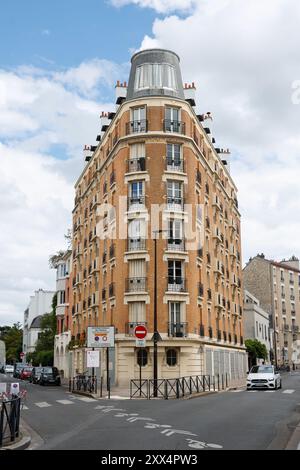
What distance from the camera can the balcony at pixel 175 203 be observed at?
127 feet

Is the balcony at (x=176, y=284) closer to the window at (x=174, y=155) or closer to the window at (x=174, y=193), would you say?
the window at (x=174, y=193)

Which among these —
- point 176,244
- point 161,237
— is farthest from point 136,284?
point 176,244

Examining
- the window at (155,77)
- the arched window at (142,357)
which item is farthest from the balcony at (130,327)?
the window at (155,77)

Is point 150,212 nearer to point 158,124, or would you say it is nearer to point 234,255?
point 158,124

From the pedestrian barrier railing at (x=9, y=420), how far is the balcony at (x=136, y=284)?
2546 cm

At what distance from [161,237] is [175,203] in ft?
8.71

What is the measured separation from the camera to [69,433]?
13.5 meters

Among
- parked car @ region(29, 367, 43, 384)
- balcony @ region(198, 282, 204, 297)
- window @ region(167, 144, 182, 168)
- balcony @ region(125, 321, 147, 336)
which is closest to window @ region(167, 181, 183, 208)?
window @ region(167, 144, 182, 168)

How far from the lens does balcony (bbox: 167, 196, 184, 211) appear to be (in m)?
38.6

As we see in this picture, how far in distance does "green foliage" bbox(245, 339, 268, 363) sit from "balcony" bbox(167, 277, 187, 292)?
30.4 m

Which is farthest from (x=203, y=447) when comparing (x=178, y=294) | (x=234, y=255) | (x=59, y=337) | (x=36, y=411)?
(x=59, y=337)

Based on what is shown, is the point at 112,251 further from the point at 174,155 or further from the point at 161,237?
the point at 174,155

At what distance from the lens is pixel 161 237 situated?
125ft
